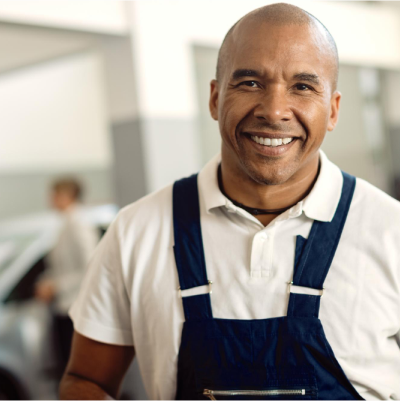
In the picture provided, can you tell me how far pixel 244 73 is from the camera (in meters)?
1.29

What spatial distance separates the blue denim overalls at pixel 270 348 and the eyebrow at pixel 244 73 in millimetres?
349

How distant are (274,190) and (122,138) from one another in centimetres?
277

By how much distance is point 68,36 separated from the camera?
3.77 metres

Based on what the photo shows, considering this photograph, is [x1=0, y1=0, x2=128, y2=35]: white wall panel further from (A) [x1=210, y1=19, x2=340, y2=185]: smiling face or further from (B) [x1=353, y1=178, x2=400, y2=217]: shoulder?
(B) [x1=353, y1=178, x2=400, y2=217]: shoulder

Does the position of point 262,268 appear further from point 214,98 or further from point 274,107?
point 214,98

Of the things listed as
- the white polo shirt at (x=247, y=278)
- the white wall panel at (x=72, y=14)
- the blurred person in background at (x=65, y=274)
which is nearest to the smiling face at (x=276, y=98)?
the white polo shirt at (x=247, y=278)

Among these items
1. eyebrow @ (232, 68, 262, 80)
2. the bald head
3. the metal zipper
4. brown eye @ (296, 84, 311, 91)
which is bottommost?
the metal zipper

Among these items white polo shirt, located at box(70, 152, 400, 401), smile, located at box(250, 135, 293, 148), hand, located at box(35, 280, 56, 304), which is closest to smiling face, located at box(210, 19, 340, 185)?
smile, located at box(250, 135, 293, 148)

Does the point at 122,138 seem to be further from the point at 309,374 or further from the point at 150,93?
the point at 309,374

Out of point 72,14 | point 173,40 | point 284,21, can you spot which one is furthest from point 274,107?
point 173,40

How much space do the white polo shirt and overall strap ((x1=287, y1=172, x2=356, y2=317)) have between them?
16 millimetres

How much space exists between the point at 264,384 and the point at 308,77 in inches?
25.7

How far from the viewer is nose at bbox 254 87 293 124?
1.25 metres

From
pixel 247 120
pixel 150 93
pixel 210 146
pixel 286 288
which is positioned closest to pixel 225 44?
pixel 247 120
